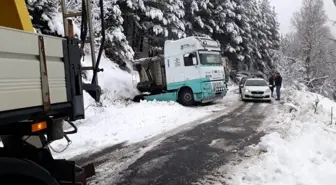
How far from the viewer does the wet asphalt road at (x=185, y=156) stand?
6.14 meters

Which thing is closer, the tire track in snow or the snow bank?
the snow bank

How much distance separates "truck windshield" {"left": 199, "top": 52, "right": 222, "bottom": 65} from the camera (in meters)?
18.7

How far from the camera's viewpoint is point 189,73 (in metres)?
18.9

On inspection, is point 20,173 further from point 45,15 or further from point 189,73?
point 189,73

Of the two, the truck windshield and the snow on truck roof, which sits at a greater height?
the snow on truck roof

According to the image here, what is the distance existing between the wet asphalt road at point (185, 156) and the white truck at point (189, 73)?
22.0ft

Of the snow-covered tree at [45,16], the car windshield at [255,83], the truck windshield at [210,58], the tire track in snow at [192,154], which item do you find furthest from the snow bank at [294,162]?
the car windshield at [255,83]

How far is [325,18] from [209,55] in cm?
3617

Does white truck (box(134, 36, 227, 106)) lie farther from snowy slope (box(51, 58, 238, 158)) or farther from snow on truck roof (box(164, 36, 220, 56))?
snowy slope (box(51, 58, 238, 158))

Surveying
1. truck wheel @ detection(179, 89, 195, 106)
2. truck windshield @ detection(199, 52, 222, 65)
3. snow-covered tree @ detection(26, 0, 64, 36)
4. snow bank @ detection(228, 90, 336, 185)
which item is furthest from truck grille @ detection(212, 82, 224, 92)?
snow bank @ detection(228, 90, 336, 185)

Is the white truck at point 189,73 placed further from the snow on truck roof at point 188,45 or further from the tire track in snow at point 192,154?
the tire track in snow at point 192,154

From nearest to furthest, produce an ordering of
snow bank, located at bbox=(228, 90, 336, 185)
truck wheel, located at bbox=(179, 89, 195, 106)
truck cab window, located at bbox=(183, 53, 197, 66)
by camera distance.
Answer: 1. snow bank, located at bbox=(228, 90, 336, 185)
2. truck cab window, located at bbox=(183, 53, 197, 66)
3. truck wheel, located at bbox=(179, 89, 195, 106)

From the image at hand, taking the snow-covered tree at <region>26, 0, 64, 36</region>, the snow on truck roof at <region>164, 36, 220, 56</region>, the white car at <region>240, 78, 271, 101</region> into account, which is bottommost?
the white car at <region>240, 78, 271, 101</region>

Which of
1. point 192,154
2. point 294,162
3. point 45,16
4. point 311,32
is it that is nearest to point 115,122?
point 45,16
